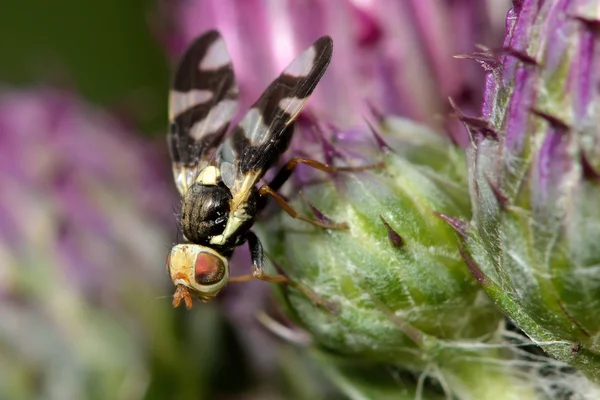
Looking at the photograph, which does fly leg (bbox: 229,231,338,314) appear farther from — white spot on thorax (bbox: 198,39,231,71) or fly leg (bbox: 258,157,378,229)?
white spot on thorax (bbox: 198,39,231,71)

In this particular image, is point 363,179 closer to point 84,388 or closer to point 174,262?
point 174,262

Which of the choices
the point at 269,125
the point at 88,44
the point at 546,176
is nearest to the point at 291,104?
the point at 269,125

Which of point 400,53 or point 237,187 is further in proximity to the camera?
point 400,53

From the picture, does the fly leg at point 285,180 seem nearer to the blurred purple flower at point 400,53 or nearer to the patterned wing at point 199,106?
the patterned wing at point 199,106

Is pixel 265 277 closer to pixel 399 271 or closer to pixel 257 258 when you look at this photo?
pixel 257 258

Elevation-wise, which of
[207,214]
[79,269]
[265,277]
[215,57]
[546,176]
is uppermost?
[215,57]

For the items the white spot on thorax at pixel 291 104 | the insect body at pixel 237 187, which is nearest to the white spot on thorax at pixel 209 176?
the insect body at pixel 237 187

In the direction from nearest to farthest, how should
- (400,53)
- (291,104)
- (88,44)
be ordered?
(291,104) < (400,53) < (88,44)
